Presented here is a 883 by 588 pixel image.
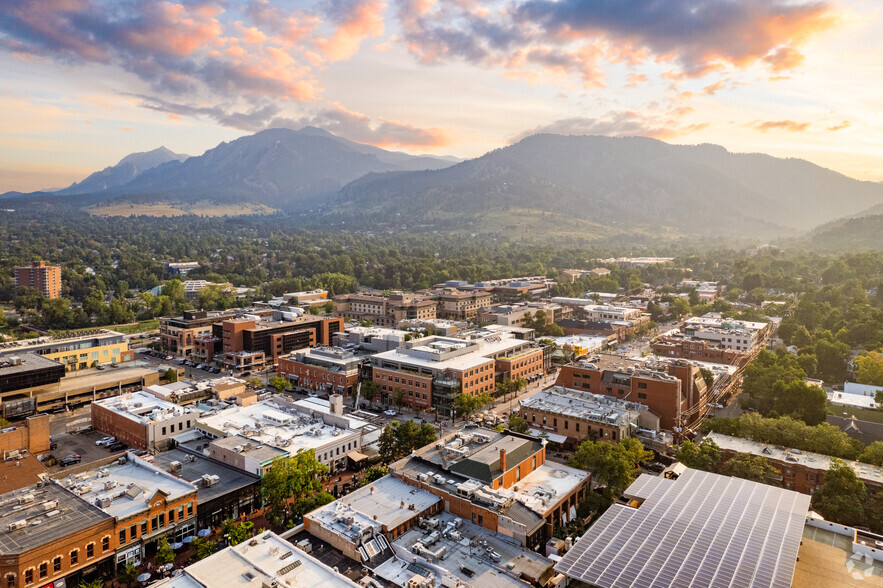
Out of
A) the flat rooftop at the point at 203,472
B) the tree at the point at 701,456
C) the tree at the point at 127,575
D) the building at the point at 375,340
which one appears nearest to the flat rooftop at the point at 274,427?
the flat rooftop at the point at 203,472

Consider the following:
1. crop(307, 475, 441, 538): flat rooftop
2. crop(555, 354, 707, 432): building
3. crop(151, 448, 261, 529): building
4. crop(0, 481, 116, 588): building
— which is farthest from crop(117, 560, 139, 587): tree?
crop(555, 354, 707, 432): building

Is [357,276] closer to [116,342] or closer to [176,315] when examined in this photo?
[176,315]

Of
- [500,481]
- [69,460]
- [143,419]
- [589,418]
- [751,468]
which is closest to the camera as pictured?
[500,481]

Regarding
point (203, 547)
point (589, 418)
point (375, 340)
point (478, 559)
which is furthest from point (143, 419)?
point (589, 418)

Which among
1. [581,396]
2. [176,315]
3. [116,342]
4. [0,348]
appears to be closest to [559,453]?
[581,396]

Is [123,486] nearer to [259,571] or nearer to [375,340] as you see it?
[259,571]

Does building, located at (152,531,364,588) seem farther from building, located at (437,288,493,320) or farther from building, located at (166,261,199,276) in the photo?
building, located at (166,261,199,276)
